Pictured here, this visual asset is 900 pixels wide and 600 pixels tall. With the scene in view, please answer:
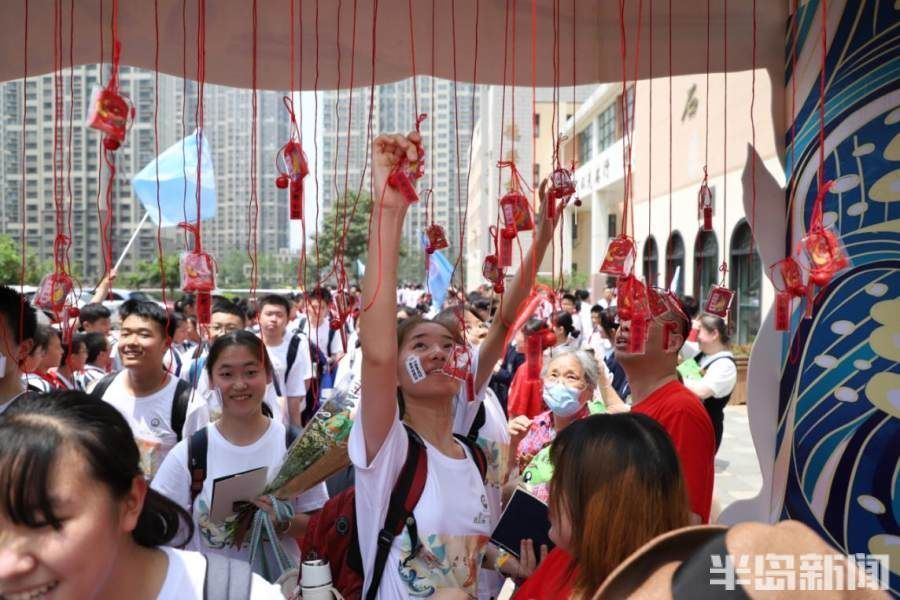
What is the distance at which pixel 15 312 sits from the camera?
2.36 m

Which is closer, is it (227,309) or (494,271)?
(494,271)

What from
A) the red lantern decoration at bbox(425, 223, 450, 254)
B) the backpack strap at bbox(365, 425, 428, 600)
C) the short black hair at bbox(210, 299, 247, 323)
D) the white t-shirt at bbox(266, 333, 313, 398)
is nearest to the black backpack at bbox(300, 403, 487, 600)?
the backpack strap at bbox(365, 425, 428, 600)

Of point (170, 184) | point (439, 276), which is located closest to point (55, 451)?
point (170, 184)

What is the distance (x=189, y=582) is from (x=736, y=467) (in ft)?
20.6

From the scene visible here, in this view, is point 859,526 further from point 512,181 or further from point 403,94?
point 403,94

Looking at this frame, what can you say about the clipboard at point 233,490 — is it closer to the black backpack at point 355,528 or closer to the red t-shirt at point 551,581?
the black backpack at point 355,528

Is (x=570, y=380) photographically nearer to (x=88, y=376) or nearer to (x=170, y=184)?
(x=170, y=184)

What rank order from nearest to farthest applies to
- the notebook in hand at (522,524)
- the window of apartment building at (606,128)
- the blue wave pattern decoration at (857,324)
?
the notebook in hand at (522,524), the blue wave pattern decoration at (857,324), the window of apartment building at (606,128)

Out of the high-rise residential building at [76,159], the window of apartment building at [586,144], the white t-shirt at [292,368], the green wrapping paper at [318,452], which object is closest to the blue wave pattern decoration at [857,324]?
the green wrapping paper at [318,452]

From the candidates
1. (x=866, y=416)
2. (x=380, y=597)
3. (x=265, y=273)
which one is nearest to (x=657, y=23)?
(x=866, y=416)

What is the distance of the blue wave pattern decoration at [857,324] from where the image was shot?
258 centimetres

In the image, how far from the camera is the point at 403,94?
26453mm

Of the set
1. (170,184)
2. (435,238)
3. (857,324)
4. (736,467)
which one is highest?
(170,184)

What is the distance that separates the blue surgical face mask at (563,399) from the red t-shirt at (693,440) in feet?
3.01
